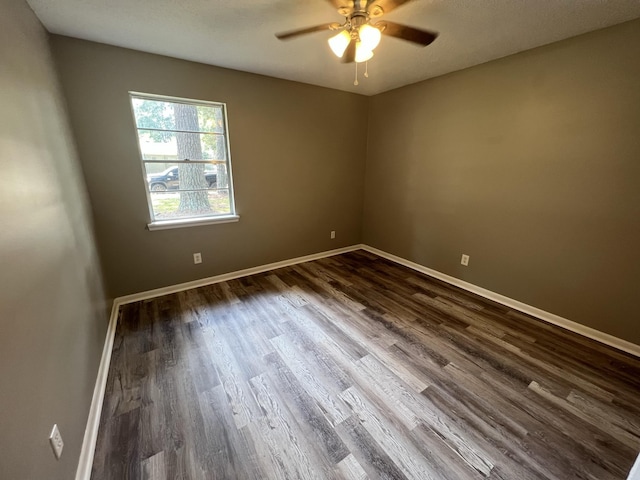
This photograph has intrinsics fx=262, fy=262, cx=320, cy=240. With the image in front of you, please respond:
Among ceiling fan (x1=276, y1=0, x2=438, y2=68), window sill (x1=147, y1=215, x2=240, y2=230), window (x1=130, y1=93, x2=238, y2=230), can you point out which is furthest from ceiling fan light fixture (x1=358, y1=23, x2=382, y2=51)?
window sill (x1=147, y1=215, x2=240, y2=230)

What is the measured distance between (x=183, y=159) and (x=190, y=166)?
3.6 inches

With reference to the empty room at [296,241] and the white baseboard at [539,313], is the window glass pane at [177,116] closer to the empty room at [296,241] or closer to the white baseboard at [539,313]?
the empty room at [296,241]

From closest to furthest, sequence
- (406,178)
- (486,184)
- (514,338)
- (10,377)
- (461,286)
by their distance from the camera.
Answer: (10,377) → (514,338) → (486,184) → (461,286) → (406,178)

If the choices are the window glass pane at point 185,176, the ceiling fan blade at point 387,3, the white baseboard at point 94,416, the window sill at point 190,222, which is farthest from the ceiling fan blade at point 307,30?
the white baseboard at point 94,416

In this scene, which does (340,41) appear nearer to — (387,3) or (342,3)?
(342,3)

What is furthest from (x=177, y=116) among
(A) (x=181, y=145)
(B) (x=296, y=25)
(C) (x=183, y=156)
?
(B) (x=296, y=25)

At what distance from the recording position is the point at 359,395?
1622 millimetres

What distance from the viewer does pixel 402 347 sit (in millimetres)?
2051

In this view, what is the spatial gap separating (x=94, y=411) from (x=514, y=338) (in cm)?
295

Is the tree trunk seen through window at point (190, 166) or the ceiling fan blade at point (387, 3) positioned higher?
the ceiling fan blade at point (387, 3)

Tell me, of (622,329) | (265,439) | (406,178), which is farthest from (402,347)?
(406,178)

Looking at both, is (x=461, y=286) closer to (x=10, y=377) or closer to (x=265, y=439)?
(x=265, y=439)

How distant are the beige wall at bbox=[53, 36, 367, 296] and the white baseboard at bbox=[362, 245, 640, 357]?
56.2 inches

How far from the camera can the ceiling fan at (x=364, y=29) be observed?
1473mm
